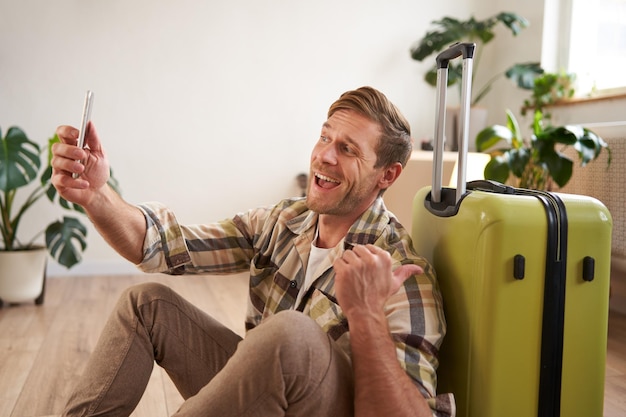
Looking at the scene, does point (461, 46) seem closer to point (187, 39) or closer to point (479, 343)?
point (479, 343)

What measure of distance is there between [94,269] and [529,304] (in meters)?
3.27

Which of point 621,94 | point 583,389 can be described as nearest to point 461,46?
point 583,389

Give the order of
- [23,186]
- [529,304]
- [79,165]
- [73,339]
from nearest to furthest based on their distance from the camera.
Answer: [529,304]
[79,165]
[73,339]
[23,186]

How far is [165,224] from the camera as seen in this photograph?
1479 mm

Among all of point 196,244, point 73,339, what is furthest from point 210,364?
point 73,339

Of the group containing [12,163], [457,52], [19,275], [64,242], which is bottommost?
[19,275]

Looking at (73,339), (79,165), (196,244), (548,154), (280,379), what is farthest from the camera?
(548,154)

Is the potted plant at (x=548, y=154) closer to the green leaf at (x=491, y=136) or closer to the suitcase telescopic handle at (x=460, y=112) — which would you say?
the green leaf at (x=491, y=136)

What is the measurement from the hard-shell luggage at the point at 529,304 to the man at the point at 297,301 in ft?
0.26

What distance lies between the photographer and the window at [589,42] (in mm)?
3578

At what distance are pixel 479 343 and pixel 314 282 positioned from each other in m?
0.37

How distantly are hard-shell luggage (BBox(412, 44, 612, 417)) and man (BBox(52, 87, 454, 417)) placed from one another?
0.08 metres

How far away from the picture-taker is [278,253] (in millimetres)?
1492

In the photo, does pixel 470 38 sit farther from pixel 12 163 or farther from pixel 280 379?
pixel 280 379
